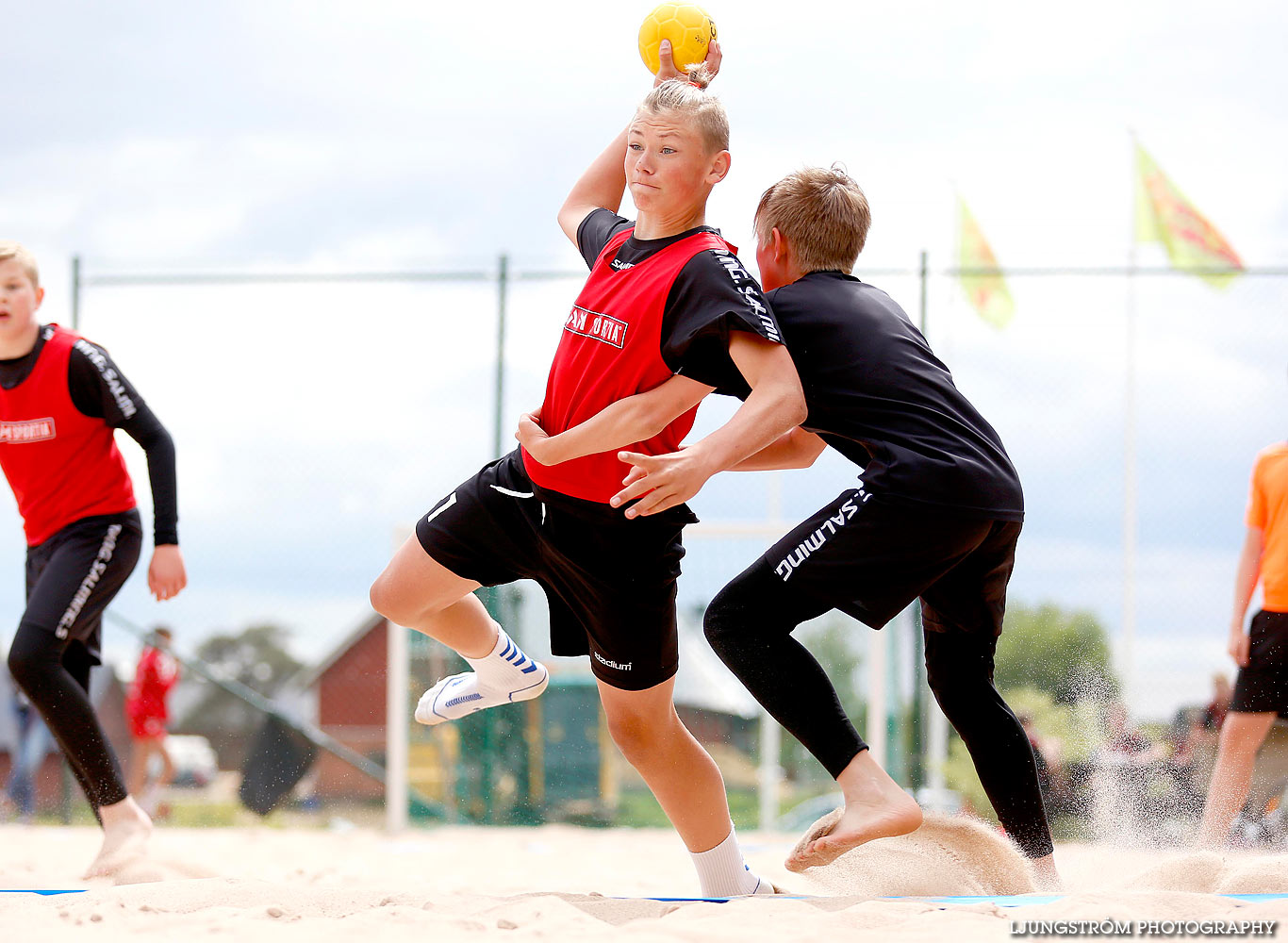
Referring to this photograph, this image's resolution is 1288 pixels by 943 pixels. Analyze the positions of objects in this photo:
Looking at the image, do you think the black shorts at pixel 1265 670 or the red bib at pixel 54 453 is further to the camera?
the black shorts at pixel 1265 670

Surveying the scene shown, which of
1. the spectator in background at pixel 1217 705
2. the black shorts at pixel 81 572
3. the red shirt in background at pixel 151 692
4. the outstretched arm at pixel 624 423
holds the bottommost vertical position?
the red shirt in background at pixel 151 692

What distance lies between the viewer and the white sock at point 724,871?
2.70m

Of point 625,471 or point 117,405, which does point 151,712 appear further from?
point 625,471

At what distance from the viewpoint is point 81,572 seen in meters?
3.48

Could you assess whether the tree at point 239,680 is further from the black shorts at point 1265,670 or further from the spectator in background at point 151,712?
the black shorts at point 1265,670

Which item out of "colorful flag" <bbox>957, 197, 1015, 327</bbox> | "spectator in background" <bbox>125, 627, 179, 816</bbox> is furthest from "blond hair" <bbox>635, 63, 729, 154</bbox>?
"spectator in background" <bbox>125, 627, 179, 816</bbox>

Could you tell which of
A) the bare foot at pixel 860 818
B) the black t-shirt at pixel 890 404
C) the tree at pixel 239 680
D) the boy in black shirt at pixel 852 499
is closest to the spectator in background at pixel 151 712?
the tree at pixel 239 680

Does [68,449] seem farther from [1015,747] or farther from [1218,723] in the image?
[1218,723]

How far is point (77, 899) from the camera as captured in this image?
234 centimetres

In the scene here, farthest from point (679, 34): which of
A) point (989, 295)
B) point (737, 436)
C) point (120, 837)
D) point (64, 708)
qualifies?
point (989, 295)

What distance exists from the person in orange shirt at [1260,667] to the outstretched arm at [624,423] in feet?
8.33

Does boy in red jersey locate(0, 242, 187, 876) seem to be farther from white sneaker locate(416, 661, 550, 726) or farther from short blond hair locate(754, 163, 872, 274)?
short blond hair locate(754, 163, 872, 274)

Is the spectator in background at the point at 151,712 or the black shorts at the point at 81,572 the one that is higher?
the black shorts at the point at 81,572

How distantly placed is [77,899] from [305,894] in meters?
0.46
